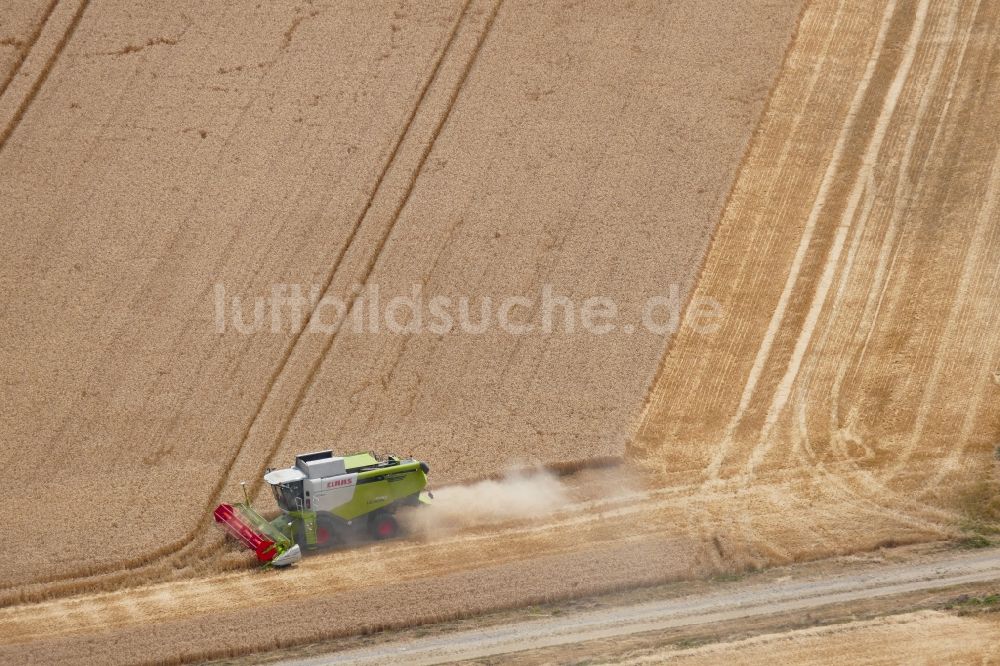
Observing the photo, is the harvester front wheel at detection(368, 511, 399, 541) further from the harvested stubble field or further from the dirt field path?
the dirt field path

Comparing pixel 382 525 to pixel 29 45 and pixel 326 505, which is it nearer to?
pixel 326 505

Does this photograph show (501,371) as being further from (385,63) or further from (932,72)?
(932,72)

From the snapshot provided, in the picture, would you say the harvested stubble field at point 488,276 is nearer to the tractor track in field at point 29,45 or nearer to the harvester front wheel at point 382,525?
the harvester front wheel at point 382,525

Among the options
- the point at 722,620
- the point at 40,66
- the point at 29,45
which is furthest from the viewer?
the point at 29,45

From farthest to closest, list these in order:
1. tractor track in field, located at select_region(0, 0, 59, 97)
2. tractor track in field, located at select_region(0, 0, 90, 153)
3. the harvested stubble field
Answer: tractor track in field, located at select_region(0, 0, 59, 97) → tractor track in field, located at select_region(0, 0, 90, 153) → the harvested stubble field

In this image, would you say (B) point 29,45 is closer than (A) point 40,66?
No

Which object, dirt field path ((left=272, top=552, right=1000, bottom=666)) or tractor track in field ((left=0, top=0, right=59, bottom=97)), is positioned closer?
dirt field path ((left=272, top=552, right=1000, bottom=666))

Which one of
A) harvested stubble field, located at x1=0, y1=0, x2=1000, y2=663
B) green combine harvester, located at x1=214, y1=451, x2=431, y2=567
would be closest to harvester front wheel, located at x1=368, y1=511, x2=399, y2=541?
green combine harvester, located at x1=214, y1=451, x2=431, y2=567

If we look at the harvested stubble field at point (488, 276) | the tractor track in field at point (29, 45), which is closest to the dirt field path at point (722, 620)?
A: the harvested stubble field at point (488, 276)

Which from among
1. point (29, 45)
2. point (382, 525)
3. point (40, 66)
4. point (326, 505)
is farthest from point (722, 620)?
point (29, 45)
